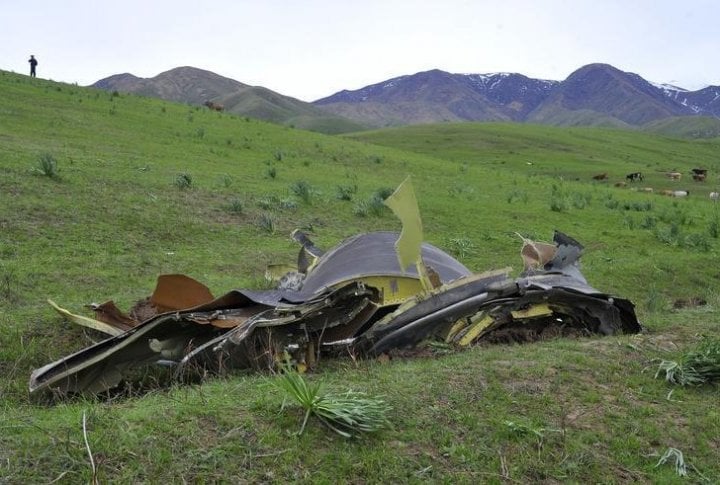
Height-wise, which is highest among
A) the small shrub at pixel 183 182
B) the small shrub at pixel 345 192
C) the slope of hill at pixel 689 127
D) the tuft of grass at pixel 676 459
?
the slope of hill at pixel 689 127

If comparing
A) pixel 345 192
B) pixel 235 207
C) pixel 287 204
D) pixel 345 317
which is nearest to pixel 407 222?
pixel 345 317

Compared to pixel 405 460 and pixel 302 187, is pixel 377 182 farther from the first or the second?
pixel 405 460

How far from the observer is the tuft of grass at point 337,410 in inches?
158

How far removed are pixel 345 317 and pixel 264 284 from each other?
339cm

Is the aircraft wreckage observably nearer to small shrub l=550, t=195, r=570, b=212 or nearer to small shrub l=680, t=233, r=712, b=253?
small shrub l=680, t=233, r=712, b=253

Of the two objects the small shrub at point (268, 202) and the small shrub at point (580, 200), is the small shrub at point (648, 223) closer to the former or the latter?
the small shrub at point (580, 200)

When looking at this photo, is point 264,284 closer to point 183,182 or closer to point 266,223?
point 266,223

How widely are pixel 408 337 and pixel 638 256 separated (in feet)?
30.3

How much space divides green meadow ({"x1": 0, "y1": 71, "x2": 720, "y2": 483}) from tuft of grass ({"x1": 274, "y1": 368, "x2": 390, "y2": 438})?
8 centimetres

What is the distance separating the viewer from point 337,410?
4.02 metres

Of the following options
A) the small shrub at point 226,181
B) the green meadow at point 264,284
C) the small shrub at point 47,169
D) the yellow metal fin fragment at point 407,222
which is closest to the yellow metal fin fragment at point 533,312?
the green meadow at point 264,284

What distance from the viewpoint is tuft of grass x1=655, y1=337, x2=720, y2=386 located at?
532 centimetres

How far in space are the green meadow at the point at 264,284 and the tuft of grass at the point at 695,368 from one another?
12cm

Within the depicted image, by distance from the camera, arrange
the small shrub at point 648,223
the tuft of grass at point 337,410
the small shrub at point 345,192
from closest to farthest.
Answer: the tuft of grass at point 337,410
the small shrub at point 345,192
the small shrub at point 648,223
